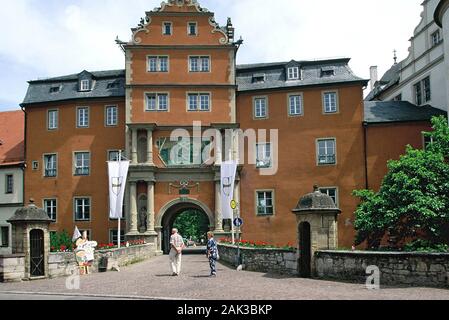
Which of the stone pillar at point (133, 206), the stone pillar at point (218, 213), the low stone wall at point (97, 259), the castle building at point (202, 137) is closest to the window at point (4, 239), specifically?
the castle building at point (202, 137)

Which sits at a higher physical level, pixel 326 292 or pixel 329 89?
pixel 329 89

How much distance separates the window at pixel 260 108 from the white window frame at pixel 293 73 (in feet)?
7.66

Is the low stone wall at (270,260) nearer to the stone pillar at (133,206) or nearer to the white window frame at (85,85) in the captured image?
the stone pillar at (133,206)

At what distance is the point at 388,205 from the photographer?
89.9ft

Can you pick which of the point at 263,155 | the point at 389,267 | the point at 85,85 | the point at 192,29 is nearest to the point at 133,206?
the point at 263,155

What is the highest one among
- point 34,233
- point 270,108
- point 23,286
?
point 270,108

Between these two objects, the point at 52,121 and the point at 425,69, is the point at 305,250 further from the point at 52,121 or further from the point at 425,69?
the point at 52,121

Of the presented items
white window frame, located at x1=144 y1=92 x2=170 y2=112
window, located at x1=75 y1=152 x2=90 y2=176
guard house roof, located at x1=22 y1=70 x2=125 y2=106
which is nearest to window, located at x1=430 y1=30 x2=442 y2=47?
white window frame, located at x1=144 y1=92 x2=170 y2=112

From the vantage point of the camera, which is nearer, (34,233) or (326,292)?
(326,292)

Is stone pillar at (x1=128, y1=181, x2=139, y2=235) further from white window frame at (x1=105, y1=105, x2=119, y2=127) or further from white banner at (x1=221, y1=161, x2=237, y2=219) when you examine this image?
white banner at (x1=221, y1=161, x2=237, y2=219)

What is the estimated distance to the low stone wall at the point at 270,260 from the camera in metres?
19.2
